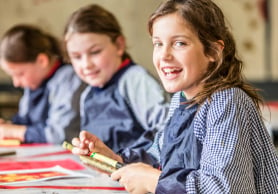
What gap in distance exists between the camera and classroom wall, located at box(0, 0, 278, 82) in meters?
A: 4.18

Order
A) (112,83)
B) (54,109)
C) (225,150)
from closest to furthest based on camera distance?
1. (225,150)
2. (112,83)
3. (54,109)

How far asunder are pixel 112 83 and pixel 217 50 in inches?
35.4

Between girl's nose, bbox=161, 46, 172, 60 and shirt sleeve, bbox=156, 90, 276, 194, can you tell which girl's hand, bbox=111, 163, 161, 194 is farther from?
girl's nose, bbox=161, 46, 172, 60

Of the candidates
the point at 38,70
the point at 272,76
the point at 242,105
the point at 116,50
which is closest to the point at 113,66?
the point at 116,50

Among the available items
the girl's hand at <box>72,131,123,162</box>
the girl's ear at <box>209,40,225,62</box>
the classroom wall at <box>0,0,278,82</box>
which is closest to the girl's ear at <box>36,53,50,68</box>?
the girl's hand at <box>72,131,123,162</box>

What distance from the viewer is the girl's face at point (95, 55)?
6.77ft

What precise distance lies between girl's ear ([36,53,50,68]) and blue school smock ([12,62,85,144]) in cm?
5

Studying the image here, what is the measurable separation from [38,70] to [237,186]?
1662 mm

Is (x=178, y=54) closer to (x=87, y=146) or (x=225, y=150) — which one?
(x=225, y=150)

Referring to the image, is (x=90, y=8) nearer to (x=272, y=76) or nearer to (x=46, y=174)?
(x=46, y=174)

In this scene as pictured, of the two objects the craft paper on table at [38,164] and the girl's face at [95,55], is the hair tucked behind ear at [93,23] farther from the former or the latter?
the craft paper on table at [38,164]

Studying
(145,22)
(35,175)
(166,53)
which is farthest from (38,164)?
(145,22)

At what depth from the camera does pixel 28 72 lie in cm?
258

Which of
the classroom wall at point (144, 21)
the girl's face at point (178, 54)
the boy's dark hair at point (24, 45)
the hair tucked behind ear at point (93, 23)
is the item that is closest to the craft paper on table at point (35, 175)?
the girl's face at point (178, 54)
